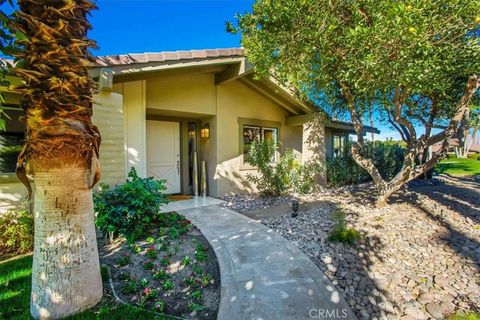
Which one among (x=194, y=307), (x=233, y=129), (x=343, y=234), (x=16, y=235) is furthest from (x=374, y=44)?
(x=16, y=235)

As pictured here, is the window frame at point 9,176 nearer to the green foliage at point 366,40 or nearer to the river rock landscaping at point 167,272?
the river rock landscaping at point 167,272

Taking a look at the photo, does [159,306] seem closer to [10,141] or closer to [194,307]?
[194,307]

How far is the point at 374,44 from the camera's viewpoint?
4266 mm

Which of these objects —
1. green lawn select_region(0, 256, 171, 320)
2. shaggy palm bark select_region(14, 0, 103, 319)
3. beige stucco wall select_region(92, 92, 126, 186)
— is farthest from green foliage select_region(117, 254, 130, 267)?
beige stucco wall select_region(92, 92, 126, 186)

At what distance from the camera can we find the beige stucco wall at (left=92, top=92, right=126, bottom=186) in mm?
5176

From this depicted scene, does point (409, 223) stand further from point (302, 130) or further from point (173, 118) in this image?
point (173, 118)

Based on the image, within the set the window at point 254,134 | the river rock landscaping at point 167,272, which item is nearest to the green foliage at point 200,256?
the river rock landscaping at point 167,272

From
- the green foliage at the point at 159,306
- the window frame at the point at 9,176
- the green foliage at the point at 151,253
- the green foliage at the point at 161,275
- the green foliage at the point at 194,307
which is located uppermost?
the window frame at the point at 9,176

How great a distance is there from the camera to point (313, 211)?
252 inches

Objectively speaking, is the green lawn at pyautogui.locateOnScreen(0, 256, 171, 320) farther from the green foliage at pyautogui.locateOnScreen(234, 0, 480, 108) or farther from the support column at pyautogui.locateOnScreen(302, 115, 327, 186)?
the support column at pyautogui.locateOnScreen(302, 115, 327, 186)

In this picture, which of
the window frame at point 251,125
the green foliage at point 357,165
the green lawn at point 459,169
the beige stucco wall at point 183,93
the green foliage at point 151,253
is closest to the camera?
the green foliage at point 151,253

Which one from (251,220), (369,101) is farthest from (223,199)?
(369,101)

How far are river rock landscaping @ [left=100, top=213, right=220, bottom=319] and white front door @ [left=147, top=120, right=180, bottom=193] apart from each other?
3.65m

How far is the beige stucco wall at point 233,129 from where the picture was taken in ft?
27.7
